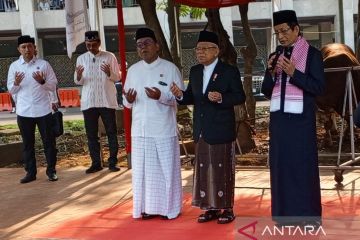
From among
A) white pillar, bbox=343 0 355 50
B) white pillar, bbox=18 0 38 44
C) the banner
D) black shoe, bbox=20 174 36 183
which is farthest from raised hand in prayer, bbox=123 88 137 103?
white pillar, bbox=18 0 38 44

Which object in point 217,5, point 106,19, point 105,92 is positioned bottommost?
point 105,92

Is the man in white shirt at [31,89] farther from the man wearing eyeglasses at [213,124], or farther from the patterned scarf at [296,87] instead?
the patterned scarf at [296,87]

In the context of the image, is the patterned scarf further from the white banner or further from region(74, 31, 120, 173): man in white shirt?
the white banner

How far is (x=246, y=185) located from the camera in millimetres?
6703

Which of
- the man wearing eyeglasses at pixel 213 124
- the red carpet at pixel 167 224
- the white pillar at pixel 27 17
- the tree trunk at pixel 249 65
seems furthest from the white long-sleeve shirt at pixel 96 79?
the white pillar at pixel 27 17

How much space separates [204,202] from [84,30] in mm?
3786

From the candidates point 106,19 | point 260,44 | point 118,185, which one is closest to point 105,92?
point 118,185

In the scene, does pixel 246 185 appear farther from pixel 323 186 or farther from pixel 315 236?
pixel 315 236

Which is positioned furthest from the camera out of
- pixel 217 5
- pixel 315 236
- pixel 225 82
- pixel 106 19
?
pixel 106 19

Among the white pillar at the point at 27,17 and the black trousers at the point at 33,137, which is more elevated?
the white pillar at the point at 27,17

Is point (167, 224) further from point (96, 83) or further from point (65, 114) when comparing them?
point (65, 114)

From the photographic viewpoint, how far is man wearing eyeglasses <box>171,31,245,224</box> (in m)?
4.84

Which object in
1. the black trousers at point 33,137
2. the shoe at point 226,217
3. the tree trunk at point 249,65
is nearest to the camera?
the shoe at point 226,217

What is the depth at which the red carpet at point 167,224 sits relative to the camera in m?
4.78
